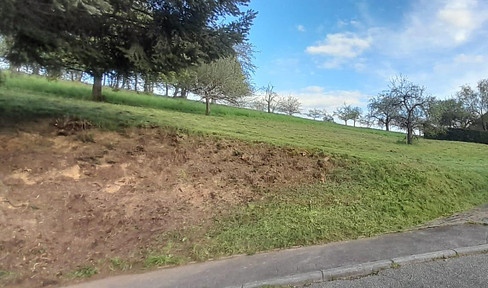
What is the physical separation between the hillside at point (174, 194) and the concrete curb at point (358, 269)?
3.25 feet

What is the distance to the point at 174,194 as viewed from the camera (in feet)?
19.6

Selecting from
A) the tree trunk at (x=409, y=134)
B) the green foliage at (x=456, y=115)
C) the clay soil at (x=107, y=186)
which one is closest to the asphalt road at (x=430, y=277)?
the clay soil at (x=107, y=186)

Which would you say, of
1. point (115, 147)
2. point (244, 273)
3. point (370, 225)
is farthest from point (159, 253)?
point (370, 225)

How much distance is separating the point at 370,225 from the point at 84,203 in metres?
5.20

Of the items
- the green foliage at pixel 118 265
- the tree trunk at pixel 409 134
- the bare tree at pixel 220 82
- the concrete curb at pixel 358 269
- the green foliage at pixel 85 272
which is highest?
the bare tree at pixel 220 82

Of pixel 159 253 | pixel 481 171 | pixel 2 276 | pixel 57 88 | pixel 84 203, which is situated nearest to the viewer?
pixel 2 276

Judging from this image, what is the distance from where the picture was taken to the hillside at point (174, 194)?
4.50 metres

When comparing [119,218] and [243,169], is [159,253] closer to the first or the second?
[119,218]

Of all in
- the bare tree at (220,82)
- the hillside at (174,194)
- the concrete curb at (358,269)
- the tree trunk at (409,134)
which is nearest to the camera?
the concrete curb at (358,269)

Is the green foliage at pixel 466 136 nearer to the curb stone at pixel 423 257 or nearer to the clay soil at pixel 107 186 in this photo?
the clay soil at pixel 107 186

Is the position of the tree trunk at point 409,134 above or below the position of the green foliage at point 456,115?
below

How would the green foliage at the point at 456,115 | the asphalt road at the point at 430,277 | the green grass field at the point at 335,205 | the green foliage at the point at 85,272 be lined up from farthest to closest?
the green foliage at the point at 456,115 → the green grass field at the point at 335,205 → the green foliage at the point at 85,272 → the asphalt road at the point at 430,277

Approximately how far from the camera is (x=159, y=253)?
4504mm

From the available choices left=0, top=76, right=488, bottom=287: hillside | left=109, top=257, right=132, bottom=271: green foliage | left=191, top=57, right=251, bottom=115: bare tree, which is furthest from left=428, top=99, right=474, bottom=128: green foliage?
left=109, top=257, right=132, bottom=271: green foliage
